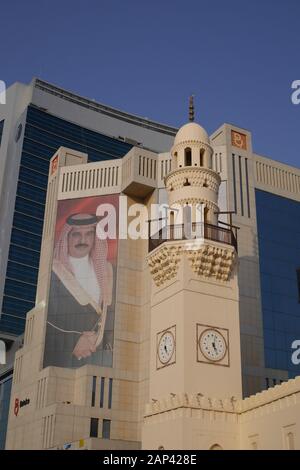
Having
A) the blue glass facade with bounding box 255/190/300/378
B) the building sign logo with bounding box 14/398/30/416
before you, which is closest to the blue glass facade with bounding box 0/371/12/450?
the building sign logo with bounding box 14/398/30/416


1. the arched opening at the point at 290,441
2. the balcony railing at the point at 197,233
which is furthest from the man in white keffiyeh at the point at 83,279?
the arched opening at the point at 290,441

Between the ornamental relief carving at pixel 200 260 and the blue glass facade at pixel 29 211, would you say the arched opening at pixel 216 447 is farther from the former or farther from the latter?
the blue glass facade at pixel 29 211

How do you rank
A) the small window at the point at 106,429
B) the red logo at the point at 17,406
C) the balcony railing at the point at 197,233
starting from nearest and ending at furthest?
the balcony railing at the point at 197,233 < the small window at the point at 106,429 < the red logo at the point at 17,406

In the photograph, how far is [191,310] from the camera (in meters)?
27.2

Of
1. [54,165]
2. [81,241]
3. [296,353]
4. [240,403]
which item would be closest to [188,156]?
[240,403]

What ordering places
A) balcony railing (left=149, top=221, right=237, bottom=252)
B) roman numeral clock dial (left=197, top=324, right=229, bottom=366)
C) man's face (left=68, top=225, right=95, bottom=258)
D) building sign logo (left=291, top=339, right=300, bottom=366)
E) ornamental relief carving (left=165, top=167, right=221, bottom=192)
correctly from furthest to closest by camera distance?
man's face (left=68, top=225, right=95, bottom=258) → building sign logo (left=291, top=339, right=300, bottom=366) → ornamental relief carving (left=165, top=167, right=221, bottom=192) → balcony railing (left=149, top=221, right=237, bottom=252) → roman numeral clock dial (left=197, top=324, right=229, bottom=366)

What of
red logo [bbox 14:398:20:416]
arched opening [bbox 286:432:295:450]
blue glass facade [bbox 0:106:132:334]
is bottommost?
arched opening [bbox 286:432:295:450]

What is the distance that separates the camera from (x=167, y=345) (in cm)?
2770

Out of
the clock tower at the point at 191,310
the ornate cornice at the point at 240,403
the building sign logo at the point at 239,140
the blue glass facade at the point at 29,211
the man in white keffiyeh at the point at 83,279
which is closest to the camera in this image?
the ornate cornice at the point at 240,403

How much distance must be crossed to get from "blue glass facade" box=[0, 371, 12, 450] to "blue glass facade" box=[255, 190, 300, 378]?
2530cm

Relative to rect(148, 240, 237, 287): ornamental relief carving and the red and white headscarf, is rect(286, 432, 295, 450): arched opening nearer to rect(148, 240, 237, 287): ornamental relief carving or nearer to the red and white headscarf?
rect(148, 240, 237, 287): ornamental relief carving

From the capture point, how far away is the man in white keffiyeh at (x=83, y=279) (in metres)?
46.3

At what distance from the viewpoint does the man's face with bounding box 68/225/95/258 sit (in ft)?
161

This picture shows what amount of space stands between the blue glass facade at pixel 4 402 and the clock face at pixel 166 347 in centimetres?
3122
